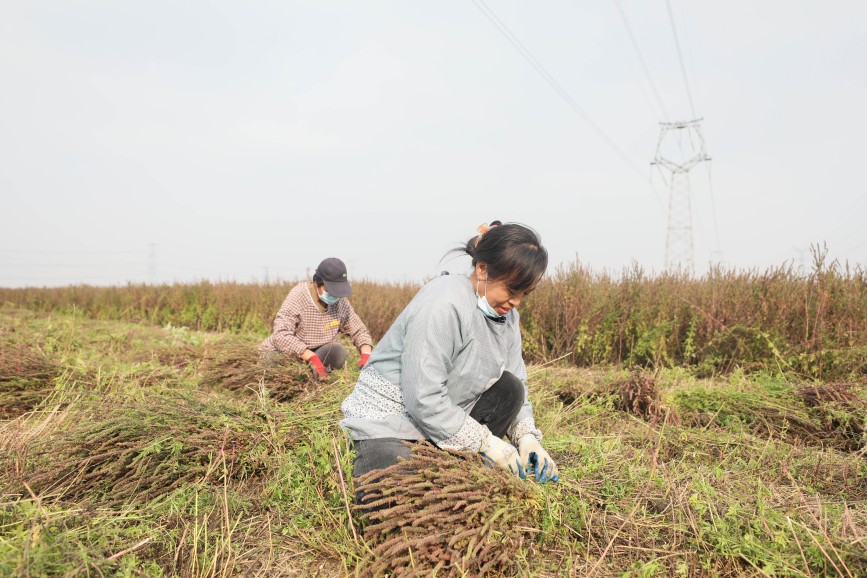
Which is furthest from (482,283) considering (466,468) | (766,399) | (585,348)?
(585,348)

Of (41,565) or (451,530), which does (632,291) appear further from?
(41,565)

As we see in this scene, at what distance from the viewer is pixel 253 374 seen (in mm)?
4180

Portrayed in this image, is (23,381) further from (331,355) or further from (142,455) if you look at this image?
(142,455)

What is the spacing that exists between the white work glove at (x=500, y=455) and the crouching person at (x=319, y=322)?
235 cm

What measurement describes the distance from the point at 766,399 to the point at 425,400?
2.97 m

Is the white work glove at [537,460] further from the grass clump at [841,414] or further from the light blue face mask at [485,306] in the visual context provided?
the grass clump at [841,414]

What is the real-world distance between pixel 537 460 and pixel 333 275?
2.62 metres

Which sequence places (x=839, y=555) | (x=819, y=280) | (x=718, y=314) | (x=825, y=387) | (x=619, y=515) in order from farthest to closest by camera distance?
(x=718, y=314)
(x=819, y=280)
(x=825, y=387)
(x=619, y=515)
(x=839, y=555)

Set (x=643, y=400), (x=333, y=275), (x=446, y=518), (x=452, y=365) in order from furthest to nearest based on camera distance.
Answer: (x=333, y=275), (x=643, y=400), (x=452, y=365), (x=446, y=518)

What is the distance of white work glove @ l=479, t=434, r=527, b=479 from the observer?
2.13 metres

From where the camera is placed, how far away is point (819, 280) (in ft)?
18.2

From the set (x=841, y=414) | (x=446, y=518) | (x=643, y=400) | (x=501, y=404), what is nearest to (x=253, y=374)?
(x=501, y=404)

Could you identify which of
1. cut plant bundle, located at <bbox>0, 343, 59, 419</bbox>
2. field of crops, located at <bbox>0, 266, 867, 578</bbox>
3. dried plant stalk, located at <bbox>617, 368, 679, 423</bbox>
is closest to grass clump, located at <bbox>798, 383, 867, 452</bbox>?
field of crops, located at <bbox>0, 266, 867, 578</bbox>

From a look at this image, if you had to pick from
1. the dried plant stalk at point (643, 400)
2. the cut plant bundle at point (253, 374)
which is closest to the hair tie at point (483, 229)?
the cut plant bundle at point (253, 374)
